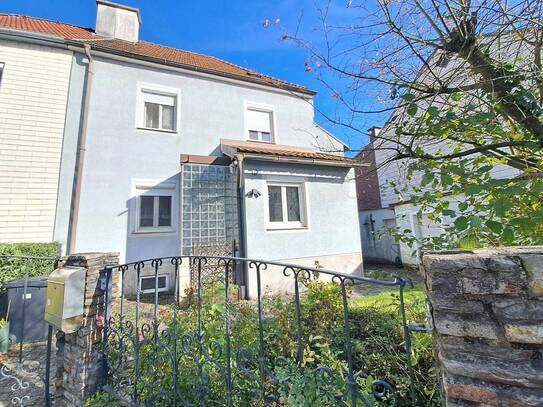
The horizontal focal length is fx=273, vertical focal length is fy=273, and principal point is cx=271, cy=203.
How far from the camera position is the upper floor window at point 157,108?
959 cm

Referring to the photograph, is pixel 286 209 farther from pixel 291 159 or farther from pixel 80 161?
pixel 80 161

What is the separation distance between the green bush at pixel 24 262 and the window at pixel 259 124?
24.8 ft

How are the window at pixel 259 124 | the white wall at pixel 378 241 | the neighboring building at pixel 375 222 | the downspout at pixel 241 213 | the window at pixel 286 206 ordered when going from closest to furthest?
the downspout at pixel 241 213
the window at pixel 286 206
the window at pixel 259 124
the neighboring building at pixel 375 222
the white wall at pixel 378 241

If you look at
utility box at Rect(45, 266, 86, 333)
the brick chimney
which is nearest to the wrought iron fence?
utility box at Rect(45, 266, 86, 333)

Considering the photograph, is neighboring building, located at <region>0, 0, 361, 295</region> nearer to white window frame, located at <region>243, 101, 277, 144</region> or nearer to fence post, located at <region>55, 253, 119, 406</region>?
white window frame, located at <region>243, 101, 277, 144</region>

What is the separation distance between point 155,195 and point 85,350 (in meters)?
6.64

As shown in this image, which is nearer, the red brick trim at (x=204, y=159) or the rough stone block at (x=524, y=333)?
the rough stone block at (x=524, y=333)

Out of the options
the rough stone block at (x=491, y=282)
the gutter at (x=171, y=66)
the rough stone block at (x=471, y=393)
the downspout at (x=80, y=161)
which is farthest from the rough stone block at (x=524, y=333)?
the downspout at (x=80, y=161)

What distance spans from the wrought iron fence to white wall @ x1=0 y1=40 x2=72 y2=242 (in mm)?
6562

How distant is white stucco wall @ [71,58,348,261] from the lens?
8.34 meters

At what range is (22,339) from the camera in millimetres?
4316

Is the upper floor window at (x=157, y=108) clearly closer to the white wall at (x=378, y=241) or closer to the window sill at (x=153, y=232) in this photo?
the window sill at (x=153, y=232)

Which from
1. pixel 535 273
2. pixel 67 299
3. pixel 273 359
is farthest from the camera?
pixel 273 359

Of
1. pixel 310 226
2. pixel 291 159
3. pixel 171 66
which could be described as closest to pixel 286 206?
pixel 310 226
